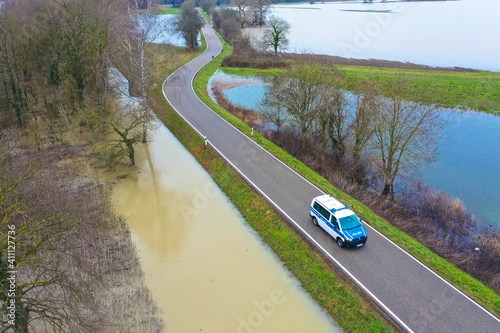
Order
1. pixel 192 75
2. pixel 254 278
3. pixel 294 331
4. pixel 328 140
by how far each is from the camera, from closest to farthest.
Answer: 1. pixel 294 331
2. pixel 254 278
3. pixel 328 140
4. pixel 192 75

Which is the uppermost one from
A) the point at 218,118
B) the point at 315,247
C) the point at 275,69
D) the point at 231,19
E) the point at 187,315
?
the point at 231,19

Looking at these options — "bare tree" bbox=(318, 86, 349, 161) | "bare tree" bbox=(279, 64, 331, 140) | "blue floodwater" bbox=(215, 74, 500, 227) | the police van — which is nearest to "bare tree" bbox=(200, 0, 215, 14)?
"bare tree" bbox=(279, 64, 331, 140)

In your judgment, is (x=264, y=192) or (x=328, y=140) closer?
(x=264, y=192)

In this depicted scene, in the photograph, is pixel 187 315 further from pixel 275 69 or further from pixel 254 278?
pixel 275 69

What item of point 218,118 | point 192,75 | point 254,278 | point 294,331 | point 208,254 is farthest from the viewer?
point 192,75

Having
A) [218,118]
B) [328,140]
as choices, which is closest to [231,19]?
[218,118]

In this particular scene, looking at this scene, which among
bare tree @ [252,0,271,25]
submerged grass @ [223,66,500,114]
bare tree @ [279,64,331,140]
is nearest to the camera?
bare tree @ [279,64,331,140]

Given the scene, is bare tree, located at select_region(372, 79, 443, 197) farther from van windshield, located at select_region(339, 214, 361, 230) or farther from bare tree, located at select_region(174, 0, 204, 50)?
bare tree, located at select_region(174, 0, 204, 50)
